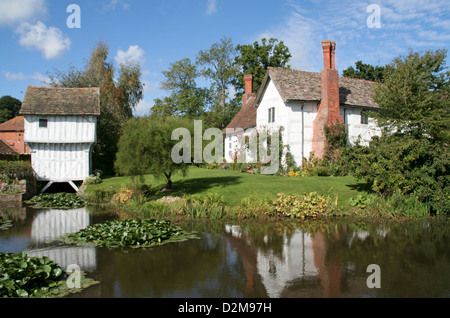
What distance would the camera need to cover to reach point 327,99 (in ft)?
83.8

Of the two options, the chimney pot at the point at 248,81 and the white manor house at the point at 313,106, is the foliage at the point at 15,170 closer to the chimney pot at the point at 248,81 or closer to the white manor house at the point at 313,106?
the white manor house at the point at 313,106

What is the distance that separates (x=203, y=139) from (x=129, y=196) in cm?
530

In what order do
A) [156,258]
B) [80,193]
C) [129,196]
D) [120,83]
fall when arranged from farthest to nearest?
1. [120,83]
2. [80,193]
3. [129,196]
4. [156,258]

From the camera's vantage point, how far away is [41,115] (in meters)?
24.7

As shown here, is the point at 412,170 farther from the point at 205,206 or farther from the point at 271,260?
the point at 271,260

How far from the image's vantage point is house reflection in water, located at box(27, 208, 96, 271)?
354 inches

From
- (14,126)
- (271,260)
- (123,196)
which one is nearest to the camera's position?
(271,260)

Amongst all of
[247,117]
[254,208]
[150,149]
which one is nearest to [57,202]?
[150,149]

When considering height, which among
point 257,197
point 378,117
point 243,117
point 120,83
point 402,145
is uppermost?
point 120,83

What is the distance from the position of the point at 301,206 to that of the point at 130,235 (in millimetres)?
Answer: 7345

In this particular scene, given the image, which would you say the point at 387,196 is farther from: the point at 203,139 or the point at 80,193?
the point at 80,193

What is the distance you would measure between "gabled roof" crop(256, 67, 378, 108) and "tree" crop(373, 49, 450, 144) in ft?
24.7
